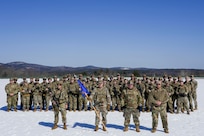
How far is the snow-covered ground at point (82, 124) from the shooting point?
1122 centimetres

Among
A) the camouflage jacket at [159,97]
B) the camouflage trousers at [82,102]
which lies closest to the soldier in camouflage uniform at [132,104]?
the camouflage jacket at [159,97]

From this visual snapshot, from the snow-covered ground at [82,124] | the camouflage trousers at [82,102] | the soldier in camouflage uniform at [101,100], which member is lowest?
the snow-covered ground at [82,124]

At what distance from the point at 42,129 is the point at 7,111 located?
551 centimetres

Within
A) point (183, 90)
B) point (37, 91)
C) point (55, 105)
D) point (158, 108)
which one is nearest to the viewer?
point (158, 108)

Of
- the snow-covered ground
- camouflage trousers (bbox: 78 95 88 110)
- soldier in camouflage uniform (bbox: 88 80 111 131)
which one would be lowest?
the snow-covered ground

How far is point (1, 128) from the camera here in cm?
Result: 1215

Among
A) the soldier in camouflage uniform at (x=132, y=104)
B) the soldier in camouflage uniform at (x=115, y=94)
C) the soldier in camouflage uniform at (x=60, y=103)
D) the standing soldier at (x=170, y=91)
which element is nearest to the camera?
the soldier in camouflage uniform at (x=132, y=104)

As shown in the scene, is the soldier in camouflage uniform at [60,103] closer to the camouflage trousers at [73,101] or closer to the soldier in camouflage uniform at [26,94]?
the camouflage trousers at [73,101]

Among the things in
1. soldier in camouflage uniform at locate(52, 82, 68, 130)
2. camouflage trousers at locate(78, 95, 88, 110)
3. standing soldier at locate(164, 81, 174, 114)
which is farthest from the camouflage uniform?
standing soldier at locate(164, 81, 174, 114)

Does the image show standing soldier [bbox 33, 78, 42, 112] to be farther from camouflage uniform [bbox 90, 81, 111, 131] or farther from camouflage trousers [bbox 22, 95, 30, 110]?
camouflage uniform [bbox 90, 81, 111, 131]

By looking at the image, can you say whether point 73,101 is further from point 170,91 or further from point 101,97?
point 170,91

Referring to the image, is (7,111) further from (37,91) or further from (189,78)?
(189,78)

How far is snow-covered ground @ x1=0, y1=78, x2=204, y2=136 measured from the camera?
11.2m

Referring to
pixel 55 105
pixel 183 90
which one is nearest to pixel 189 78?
pixel 183 90
